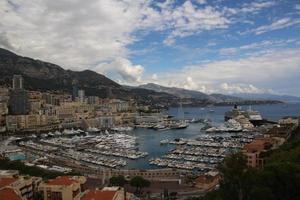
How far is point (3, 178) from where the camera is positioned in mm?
12641

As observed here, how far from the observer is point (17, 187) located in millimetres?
11867

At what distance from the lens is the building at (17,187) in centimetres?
1088

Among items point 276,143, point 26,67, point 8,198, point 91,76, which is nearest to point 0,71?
point 26,67

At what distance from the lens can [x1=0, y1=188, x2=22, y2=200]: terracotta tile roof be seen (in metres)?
10.7

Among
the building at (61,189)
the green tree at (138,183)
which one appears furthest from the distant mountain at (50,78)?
the building at (61,189)

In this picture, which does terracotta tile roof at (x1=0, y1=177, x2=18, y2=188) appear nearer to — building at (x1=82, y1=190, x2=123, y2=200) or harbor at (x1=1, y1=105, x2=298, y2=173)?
building at (x1=82, y1=190, x2=123, y2=200)

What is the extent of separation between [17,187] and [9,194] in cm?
103

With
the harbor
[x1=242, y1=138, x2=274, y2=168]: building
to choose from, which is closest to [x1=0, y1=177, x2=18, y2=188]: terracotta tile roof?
[x1=242, y1=138, x2=274, y2=168]: building

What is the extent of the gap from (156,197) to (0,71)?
74.2 m

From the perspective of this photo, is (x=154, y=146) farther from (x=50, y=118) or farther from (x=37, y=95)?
(x=37, y=95)

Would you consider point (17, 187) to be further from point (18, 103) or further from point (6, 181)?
point (18, 103)

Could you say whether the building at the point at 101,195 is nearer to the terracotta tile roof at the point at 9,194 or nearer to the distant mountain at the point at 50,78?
the terracotta tile roof at the point at 9,194

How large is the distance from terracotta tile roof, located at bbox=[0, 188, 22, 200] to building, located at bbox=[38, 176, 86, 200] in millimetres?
1334

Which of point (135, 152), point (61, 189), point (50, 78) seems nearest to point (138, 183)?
point (61, 189)
